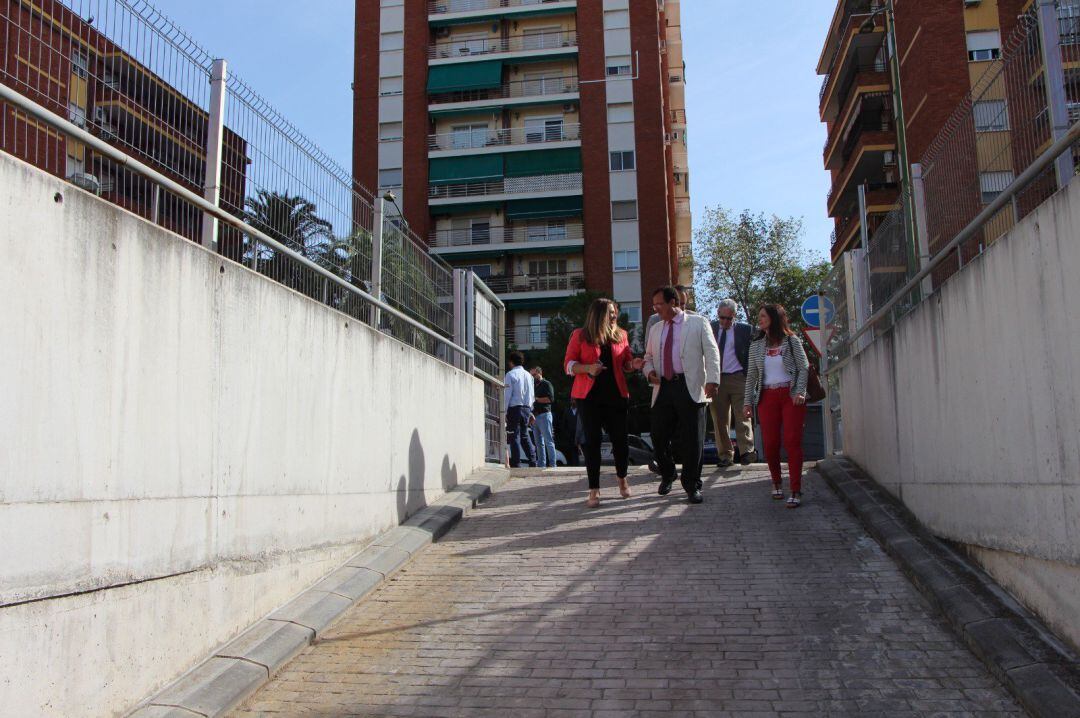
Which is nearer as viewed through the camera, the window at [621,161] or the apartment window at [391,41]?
the window at [621,161]

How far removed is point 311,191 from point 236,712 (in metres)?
3.67

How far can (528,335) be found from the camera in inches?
2003

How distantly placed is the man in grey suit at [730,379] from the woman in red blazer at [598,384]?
1915 millimetres

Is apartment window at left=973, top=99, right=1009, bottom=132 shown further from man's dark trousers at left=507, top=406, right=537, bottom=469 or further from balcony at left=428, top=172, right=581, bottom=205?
balcony at left=428, top=172, right=581, bottom=205

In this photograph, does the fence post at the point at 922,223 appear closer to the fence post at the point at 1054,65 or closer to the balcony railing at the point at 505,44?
the fence post at the point at 1054,65

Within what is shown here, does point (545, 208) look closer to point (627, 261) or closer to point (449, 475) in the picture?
point (627, 261)

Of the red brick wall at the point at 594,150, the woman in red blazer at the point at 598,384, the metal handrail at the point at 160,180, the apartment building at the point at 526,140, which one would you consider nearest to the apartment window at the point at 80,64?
the metal handrail at the point at 160,180

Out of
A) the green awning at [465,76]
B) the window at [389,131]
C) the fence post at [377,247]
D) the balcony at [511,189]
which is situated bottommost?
the fence post at [377,247]

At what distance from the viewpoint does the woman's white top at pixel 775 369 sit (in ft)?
27.6

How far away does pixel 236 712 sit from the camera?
14.6ft

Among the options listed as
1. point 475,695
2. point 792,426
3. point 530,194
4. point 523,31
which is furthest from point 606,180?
point 475,695

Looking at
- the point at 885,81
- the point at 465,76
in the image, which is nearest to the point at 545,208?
the point at 465,76

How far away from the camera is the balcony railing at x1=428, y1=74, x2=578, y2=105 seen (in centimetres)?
5288

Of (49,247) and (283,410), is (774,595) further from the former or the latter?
(49,247)
